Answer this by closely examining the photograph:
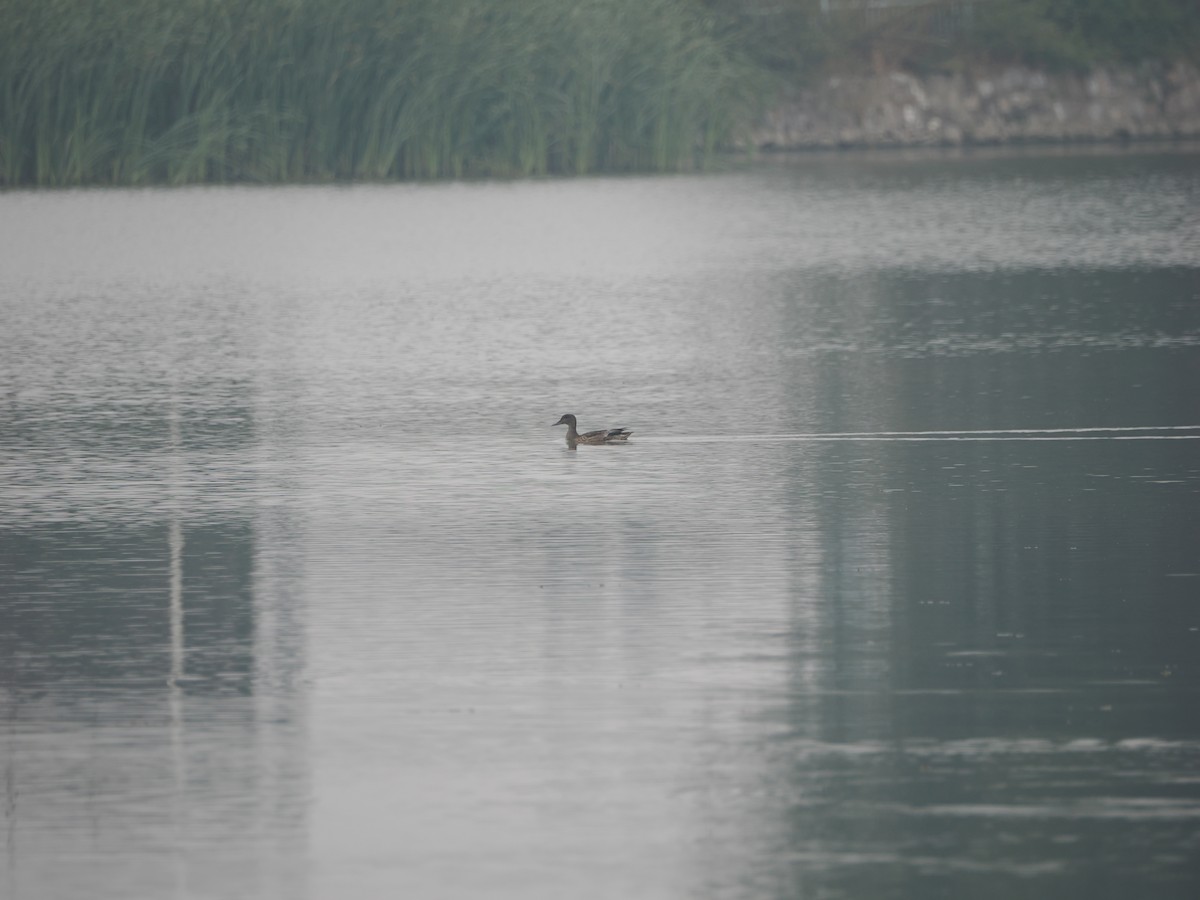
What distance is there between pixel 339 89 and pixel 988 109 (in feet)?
84.0

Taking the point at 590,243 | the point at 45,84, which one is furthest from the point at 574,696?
the point at 45,84

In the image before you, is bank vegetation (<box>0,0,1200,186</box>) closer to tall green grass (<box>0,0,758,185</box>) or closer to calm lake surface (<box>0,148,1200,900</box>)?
tall green grass (<box>0,0,758,185</box>)

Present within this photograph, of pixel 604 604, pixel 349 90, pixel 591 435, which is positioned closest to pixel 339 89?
pixel 349 90

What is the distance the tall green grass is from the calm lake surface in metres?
18.4

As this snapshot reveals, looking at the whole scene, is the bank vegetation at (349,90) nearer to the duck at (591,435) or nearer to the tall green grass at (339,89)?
the tall green grass at (339,89)

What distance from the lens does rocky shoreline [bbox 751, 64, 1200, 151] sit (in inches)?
2425

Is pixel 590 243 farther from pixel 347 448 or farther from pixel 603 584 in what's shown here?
pixel 603 584

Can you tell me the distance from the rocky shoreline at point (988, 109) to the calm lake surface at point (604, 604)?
40.0 meters

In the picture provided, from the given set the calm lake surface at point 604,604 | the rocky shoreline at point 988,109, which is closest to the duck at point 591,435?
the calm lake surface at point 604,604

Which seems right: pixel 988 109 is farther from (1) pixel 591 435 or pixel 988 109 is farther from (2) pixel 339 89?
(1) pixel 591 435

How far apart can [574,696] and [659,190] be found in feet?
110

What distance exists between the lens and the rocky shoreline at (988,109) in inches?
2425

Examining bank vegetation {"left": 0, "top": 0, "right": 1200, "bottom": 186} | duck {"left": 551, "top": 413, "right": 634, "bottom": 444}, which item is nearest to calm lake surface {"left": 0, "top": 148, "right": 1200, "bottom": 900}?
duck {"left": 551, "top": 413, "right": 634, "bottom": 444}

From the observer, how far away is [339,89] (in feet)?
137
